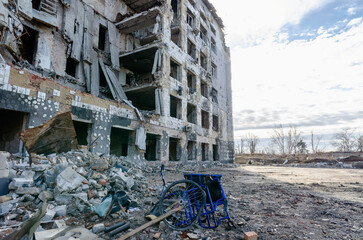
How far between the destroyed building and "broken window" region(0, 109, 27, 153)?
0.04 meters

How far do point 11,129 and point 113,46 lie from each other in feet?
30.6

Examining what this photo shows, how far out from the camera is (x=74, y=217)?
3.42 m

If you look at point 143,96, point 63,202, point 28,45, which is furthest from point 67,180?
point 143,96

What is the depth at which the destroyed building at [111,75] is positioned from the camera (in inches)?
295

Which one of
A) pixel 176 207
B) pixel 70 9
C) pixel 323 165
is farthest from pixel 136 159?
pixel 323 165

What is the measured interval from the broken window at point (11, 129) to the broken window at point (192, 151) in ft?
37.6

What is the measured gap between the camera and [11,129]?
748cm

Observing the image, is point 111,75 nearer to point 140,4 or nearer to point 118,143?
point 118,143

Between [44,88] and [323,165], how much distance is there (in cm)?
2682

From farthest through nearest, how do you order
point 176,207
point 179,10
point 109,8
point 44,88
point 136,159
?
point 179,10, point 109,8, point 136,159, point 44,88, point 176,207

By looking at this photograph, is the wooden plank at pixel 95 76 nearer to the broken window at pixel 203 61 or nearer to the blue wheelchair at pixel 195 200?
the blue wheelchair at pixel 195 200

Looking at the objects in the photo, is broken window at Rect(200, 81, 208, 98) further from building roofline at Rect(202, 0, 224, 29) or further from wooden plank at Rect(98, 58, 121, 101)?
wooden plank at Rect(98, 58, 121, 101)

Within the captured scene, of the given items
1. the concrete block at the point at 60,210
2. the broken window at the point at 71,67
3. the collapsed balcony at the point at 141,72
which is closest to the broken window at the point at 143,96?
the collapsed balcony at the point at 141,72

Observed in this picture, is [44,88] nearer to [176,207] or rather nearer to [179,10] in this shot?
[176,207]
